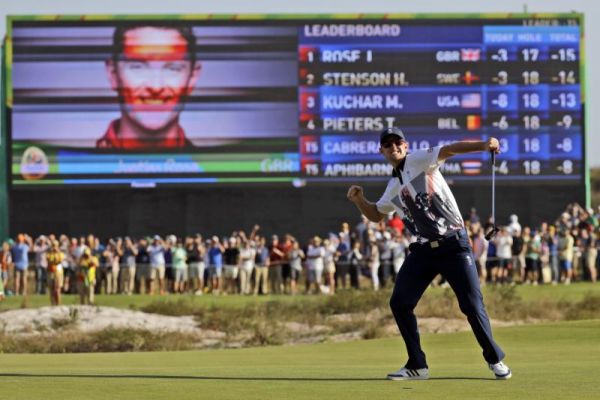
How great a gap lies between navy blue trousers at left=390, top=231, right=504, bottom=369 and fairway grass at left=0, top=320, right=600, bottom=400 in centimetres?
29

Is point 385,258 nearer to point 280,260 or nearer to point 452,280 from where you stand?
point 280,260

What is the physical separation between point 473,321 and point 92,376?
3194 millimetres

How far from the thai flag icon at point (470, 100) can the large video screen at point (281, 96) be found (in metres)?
0.04

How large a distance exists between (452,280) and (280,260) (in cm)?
2489

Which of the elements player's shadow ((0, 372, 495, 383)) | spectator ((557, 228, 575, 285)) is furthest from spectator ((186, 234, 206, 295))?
player's shadow ((0, 372, 495, 383))

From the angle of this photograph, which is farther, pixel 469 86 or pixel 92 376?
pixel 469 86

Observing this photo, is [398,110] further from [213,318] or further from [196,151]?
[213,318]

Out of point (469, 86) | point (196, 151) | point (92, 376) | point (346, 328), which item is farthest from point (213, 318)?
point (92, 376)

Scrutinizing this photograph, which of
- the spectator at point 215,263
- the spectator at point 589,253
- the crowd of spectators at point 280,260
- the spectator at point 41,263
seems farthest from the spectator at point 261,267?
the spectator at point 589,253

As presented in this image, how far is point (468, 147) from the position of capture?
10.6m

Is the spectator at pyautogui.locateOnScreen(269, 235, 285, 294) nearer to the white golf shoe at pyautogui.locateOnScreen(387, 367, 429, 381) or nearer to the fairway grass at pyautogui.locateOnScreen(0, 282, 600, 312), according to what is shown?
the fairway grass at pyautogui.locateOnScreen(0, 282, 600, 312)

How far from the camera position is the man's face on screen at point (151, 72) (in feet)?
122

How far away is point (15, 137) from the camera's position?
3728 centimetres

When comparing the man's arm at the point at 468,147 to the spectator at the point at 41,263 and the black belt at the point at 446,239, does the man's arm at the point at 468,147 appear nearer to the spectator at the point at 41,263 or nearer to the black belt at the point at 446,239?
the black belt at the point at 446,239
